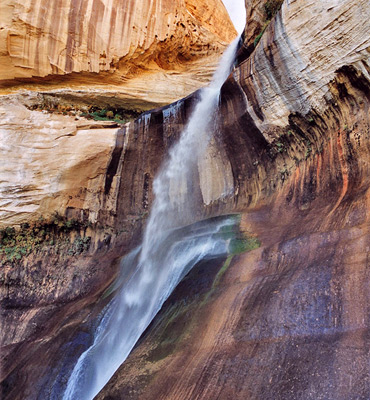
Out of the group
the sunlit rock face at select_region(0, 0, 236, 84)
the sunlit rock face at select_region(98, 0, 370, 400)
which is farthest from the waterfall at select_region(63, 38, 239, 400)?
the sunlit rock face at select_region(0, 0, 236, 84)

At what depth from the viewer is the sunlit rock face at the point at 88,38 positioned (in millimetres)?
12383

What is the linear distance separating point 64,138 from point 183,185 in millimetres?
4286

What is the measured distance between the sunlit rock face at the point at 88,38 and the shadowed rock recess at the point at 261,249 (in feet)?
14.1

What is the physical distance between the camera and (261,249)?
17.9 ft

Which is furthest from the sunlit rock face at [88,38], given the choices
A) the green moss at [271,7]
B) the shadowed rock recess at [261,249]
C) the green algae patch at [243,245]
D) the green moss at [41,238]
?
the green algae patch at [243,245]

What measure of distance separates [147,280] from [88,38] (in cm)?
1060

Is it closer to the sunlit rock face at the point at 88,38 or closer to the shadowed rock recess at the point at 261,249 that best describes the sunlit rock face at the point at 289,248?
the shadowed rock recess at the point at 261,249

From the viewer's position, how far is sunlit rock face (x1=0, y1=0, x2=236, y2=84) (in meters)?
12.4

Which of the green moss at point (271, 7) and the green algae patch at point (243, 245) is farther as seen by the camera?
the green moss at point (271, 7)

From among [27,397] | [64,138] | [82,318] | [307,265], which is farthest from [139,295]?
[64,138]

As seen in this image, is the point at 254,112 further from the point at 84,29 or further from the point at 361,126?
the point at 84,29

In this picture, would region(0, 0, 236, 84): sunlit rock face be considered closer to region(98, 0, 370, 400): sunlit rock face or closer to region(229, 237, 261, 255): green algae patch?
region(98, 0, 370, 400): sunlit rock face

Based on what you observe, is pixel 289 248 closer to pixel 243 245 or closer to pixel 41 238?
pixel 243 245

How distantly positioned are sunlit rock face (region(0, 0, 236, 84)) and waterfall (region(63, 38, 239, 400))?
5262 millimetres
